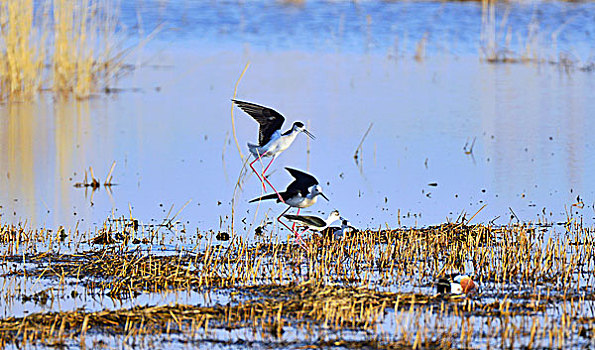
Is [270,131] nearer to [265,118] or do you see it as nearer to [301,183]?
[265,118]

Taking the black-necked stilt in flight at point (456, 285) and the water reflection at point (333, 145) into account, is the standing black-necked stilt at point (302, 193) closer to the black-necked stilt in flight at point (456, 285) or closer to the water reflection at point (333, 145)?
the water reflection at point (333, 145)

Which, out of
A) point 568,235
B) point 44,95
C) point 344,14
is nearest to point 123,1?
point 344,14

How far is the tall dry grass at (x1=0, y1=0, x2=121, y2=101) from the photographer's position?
1397 centimetres

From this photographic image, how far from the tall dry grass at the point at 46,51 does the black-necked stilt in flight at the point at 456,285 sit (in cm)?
910

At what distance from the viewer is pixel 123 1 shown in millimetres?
27891

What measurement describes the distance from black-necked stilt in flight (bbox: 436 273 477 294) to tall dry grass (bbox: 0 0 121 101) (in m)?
9.10

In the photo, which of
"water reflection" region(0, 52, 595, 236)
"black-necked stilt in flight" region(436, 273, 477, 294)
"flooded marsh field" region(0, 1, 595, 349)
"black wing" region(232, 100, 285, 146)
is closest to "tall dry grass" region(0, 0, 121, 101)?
"flooded marsh field" region(0, 1, 595, 349)

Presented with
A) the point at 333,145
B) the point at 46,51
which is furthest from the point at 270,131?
the point at 46,51

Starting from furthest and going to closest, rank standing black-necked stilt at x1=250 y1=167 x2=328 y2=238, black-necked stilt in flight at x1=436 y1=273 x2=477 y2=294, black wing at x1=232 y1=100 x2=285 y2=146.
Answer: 1. black wing at x1=232 y1=100 x2=285 y2=146
2. standing black-necked stilt at x1=250 y1=167 x2=328 y2=238
3. black-necked stilt in flight at x1=436 y1=273 x2=477 y2=294

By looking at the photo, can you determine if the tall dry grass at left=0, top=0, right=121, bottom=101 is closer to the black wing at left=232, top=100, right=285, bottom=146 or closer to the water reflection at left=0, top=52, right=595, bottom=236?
the water reflection at left=0, top=52, right=595, bottom=236

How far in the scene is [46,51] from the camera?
1530 centimetres

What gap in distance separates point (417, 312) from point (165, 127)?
8.46 metres

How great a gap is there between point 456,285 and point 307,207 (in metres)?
2.78

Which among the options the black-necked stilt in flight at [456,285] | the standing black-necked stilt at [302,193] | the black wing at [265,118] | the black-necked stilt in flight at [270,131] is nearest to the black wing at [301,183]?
the standing black-necked stilt at [302,193]
